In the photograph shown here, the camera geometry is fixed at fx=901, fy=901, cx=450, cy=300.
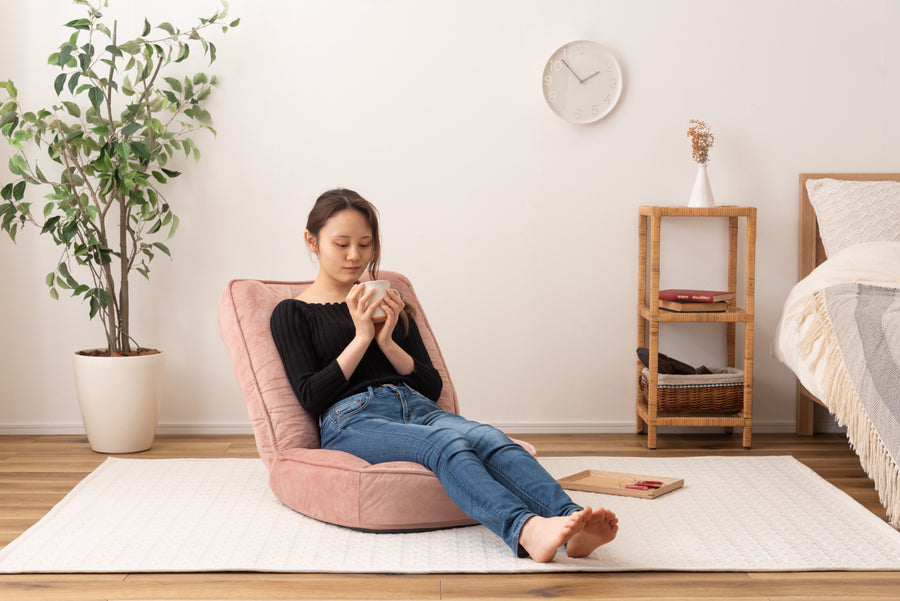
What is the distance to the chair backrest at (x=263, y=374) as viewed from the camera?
247cm

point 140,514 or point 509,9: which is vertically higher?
point 509,9

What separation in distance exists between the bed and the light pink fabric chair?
0.92 m

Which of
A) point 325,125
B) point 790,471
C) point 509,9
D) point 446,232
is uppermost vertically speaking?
point 509,9

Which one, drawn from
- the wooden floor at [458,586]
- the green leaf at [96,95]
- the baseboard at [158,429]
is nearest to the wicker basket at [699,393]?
the wooden floor at [458,586]

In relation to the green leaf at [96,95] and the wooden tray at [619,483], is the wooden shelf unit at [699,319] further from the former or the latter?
the green leaf at [96,95]

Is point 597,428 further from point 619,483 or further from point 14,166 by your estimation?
point 14,166

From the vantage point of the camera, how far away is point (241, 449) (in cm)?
325

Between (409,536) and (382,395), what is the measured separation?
390mm

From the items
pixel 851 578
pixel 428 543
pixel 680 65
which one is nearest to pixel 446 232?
pixel 680 65

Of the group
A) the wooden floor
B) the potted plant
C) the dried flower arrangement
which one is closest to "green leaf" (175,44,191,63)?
the potted plant

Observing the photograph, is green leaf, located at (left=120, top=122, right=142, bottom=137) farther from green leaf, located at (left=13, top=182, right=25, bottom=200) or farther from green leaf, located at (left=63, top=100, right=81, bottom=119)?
green leaf, located at (left=13, top=182, right=25, bottom=200)

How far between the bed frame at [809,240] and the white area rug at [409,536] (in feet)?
2.48

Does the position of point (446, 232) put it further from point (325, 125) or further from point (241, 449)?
point (241, 449)

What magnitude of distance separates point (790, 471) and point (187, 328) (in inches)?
88.4
